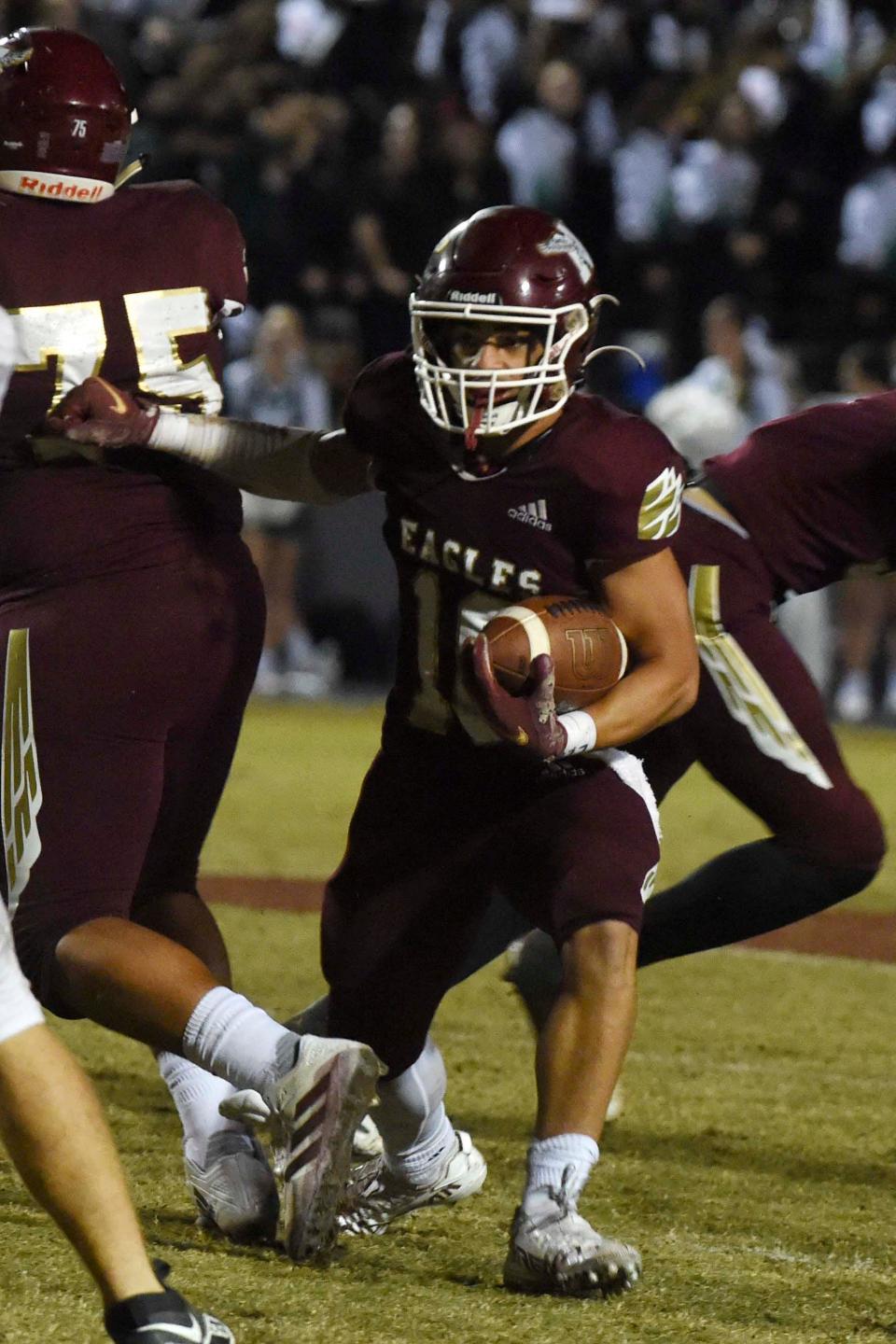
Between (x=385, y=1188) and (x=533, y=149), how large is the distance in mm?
9407

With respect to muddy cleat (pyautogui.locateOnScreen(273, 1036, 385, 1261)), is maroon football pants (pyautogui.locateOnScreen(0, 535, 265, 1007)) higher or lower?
higher

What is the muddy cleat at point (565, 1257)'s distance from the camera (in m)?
2.88

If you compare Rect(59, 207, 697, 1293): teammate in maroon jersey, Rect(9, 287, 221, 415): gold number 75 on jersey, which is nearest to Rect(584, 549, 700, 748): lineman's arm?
Rect(59, 207, 697, 1293): teammate in maroon jersey

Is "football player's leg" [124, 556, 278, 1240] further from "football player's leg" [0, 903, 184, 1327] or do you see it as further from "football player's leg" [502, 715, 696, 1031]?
"football player's leg" [0, 903, 184, 1327]

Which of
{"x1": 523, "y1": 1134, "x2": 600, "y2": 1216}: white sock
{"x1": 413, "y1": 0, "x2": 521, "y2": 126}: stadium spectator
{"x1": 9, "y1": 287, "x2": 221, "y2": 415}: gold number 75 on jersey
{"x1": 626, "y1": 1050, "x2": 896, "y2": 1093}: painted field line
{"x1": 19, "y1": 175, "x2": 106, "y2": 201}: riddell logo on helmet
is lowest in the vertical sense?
{"x1": 626, "y1": 1050, "x2": 896, "y2": 1093}: painted field line

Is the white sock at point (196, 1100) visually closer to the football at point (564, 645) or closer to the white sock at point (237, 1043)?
the white sock at point (237, 1043)

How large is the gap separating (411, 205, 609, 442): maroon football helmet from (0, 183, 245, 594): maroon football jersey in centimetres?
42

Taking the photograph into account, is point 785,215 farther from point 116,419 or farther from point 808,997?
point 116,419

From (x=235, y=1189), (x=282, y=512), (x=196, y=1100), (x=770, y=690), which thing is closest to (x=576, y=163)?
(x=282, y=512)

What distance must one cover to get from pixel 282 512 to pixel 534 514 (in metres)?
8.27

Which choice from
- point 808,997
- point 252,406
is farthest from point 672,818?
point 252,406

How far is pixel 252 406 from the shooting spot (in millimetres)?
11164

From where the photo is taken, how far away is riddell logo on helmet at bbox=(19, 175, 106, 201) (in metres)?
3.32

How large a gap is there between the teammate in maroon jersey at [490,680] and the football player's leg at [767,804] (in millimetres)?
584
